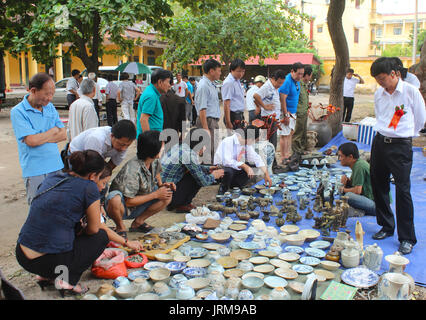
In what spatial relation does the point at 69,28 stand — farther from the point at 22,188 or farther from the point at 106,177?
the point at 106,177

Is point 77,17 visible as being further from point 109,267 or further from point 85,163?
point 109,267

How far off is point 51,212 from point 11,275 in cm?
90

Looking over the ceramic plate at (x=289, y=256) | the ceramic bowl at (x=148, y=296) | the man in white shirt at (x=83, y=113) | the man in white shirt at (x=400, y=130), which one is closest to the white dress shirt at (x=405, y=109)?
the man in white shirt at (x=400, y=130)

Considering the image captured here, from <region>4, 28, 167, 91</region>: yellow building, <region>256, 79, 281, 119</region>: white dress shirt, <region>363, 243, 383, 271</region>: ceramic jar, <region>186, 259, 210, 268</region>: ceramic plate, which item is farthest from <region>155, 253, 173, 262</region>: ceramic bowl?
<region>4, 28, 167, 91</region>: yellow building

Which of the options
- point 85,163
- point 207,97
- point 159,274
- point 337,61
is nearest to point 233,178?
point 207,97

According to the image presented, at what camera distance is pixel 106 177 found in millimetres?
2867

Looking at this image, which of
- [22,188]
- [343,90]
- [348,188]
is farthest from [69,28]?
[343,90]

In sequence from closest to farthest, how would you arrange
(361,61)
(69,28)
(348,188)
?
(348,188) → (69,28) → (361,61)

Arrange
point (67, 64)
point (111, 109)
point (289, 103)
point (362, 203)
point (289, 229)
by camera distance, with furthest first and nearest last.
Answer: point (67, 64) < point (111, 109) < point (289, 103) < point (362, 203) < point (289, 229)

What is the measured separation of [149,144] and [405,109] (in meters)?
2.10

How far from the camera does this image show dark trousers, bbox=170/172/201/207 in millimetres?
3875

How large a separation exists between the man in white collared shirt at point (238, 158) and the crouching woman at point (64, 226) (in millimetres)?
2231

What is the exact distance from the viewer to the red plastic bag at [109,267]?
2.55 m

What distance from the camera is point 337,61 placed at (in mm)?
8062
